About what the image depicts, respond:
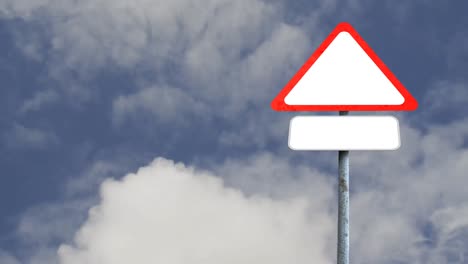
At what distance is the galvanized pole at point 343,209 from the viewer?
3.11 m

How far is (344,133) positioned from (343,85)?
1.28 ft

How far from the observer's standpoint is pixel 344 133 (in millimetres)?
3146

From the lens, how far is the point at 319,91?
10.7ft

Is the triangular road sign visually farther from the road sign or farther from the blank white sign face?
the blank white sign face

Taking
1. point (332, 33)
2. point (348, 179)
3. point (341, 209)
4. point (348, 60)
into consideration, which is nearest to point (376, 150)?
point (348, 179)

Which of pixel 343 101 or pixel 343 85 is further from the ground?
pixel 343 85

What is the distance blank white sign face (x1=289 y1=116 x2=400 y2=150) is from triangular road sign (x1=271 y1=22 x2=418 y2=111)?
0.37ft

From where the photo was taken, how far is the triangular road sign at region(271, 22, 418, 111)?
3.25 meters

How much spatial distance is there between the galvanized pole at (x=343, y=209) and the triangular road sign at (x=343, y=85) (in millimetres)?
419

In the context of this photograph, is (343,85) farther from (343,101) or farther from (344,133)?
(344,133)

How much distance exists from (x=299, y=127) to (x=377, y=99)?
67cm

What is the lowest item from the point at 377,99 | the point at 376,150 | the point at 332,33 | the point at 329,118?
the point at 376,150

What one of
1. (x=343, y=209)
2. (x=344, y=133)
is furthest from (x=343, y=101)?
(x=343, y=209)

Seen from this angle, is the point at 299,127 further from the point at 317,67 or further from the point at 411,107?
the point at 411,107
